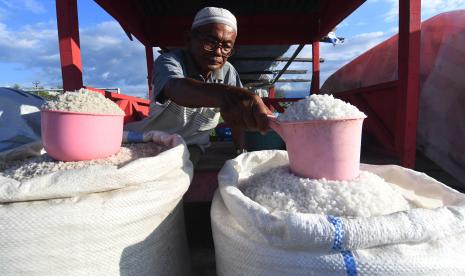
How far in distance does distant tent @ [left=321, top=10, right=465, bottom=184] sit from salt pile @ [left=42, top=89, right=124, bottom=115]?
6.52 ft

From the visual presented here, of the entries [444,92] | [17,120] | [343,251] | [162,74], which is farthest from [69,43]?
[444,92]

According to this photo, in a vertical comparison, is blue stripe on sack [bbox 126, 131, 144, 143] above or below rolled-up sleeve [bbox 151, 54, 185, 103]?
below

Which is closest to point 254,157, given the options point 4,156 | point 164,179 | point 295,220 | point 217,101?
point 217,101

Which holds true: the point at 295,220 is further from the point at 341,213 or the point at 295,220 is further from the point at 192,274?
the point at 192,274

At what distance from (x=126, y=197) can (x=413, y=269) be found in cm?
63

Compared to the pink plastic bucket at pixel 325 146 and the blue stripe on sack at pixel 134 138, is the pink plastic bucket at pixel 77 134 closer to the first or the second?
the blue stripe on sack at pixel 134 138

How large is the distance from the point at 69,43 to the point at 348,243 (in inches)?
66.3

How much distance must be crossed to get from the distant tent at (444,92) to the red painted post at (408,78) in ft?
1.20

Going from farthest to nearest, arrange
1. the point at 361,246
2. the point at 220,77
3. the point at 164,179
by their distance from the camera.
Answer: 1. the point at 220,77
2. the point at 164,179
3. the point at 361,246

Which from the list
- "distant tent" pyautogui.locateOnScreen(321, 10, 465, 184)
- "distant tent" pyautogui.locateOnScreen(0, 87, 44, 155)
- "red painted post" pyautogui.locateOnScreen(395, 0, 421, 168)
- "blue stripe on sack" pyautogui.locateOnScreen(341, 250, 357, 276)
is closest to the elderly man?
"blue stripe on sack" pyautogui.locateOnScreen(341, 250, 357, 276)

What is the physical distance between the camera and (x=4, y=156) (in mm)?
959

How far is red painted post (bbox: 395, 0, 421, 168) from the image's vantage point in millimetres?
1619

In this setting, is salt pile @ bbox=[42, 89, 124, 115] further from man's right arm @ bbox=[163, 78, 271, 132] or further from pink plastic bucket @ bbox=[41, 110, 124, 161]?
man's right arm @ bbox=[163, 78, 271, 132]

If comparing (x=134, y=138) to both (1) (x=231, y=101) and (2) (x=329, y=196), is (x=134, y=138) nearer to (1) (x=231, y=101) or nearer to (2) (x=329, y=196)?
(1) (x=231, y=101)
